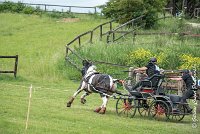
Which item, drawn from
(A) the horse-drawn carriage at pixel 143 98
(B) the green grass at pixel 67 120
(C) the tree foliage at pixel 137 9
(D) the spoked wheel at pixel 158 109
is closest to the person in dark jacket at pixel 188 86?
(A) the horse-drawn carriage at pixel 143 98

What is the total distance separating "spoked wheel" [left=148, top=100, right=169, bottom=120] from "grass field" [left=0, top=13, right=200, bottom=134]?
1.11ft

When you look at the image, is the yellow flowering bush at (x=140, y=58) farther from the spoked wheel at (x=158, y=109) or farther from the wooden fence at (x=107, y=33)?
the spoked wheel at (x=158, y=109)

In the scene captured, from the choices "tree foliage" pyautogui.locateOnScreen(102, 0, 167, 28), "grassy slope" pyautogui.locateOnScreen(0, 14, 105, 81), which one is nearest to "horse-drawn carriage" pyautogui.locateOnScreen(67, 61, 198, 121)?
"grassy slope" pyautogui.locateOnScreen(0, 14, 105, 81)

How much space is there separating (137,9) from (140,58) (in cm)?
1317

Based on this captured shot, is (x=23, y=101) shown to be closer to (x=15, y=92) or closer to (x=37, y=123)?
(x=15, y=92)

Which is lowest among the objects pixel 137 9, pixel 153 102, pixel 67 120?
pixel 67 120

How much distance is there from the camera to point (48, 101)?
66.5ft

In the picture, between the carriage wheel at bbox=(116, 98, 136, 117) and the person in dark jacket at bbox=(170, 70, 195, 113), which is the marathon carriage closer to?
the carriage wheel at bbox=(116, 98, 136, 117)

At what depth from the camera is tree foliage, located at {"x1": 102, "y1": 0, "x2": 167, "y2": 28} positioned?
41.4 meters

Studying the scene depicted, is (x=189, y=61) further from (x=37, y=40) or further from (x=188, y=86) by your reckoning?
(x=37, y=40)

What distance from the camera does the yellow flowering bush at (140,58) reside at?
95.5 feet

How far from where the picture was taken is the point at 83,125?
15328mm

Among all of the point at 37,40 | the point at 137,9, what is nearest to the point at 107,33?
the point at 137,9

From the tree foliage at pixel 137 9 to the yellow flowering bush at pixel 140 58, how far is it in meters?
11.9
